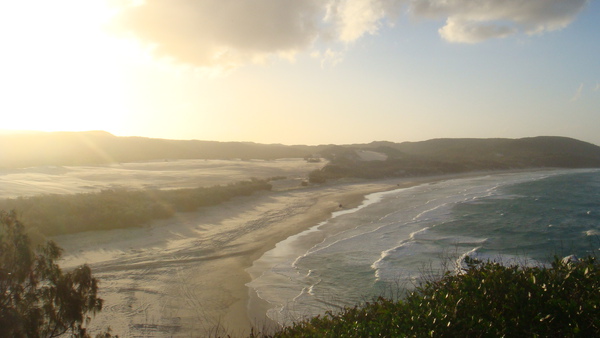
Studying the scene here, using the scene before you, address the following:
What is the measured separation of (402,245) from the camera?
14.7m

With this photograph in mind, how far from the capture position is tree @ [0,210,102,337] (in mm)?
4973

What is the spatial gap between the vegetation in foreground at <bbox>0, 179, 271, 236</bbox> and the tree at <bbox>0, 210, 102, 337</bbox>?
295 inches

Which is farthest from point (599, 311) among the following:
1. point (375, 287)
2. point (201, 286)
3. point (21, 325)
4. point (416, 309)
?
point (201, 286)

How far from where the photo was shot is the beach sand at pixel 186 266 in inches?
316

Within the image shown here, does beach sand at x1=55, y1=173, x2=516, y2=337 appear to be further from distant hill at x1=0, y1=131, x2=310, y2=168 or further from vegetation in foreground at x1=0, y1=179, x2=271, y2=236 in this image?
distant hill at x1=0, y1=131, x2=310, y2=168

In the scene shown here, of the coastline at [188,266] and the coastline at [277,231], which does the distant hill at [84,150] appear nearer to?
the coastline at [277,231]

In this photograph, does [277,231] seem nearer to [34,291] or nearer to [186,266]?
[186,266]

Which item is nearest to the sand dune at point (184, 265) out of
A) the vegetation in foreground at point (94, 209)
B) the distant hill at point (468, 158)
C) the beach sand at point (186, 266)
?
the beach sand at point (186, 266)

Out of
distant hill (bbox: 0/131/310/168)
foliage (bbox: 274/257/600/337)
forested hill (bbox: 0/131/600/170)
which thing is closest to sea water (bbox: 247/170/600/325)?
foliage (bbox: 274/257/600/337)

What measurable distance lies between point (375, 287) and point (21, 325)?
24.0 ft

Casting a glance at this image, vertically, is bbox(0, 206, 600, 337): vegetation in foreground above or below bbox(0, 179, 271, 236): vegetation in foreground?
above

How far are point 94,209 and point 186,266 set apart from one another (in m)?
6.34

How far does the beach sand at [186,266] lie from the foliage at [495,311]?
3.29 meters

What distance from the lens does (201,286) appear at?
33.7 ft
